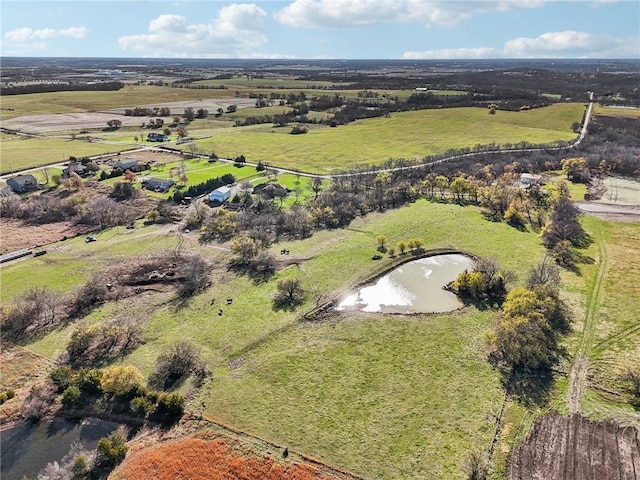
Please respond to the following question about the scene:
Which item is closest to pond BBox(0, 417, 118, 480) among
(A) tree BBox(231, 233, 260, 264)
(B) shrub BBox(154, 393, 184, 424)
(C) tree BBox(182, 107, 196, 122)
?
(B) shrub BBox(154, 393, 184, 424)

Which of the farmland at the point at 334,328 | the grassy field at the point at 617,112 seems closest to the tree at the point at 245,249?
the farmland at the point at 334,328

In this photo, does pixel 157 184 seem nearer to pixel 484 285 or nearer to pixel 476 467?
pixel 484 285

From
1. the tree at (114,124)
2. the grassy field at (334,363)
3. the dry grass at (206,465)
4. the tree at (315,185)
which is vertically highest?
the tree at (114,124)

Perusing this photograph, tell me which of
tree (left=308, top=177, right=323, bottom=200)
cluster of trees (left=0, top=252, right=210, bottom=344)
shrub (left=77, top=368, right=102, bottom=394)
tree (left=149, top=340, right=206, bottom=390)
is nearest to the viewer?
shrub (left=77, top=368, right=102, bottom=394)

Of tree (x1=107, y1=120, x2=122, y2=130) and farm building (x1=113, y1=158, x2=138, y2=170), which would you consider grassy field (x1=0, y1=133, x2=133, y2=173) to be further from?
tree (x1=107, y1=120, x2=122, y2=130)

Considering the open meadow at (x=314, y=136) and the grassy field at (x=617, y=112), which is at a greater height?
the grassy field at (x=617, y=112)

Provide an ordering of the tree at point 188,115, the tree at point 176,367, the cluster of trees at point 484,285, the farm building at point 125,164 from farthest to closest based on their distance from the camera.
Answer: the tree at point 188,115 < the farm building at point 125,164 < the cluster of trees at point 484,285 < the tree at point 176,367

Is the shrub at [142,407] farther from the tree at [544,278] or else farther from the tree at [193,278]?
the tree at [544,278]
